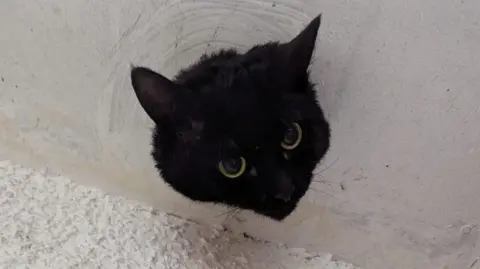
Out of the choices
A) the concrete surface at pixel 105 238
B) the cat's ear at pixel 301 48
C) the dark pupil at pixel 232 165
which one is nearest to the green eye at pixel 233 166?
the dark pupil at pixel 232 165

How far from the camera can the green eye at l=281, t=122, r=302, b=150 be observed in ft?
3.10

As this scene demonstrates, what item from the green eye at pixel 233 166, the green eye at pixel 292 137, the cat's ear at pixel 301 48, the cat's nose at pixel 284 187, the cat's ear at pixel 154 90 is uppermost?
the cat's ear at pixel 301 48

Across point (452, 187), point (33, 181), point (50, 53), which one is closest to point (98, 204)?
point (33, 181)

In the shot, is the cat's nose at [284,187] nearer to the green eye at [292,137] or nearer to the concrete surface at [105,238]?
the green eye at [292,137]

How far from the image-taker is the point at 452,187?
3.77ft

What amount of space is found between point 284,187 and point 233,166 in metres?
0.07

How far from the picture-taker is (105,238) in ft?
4.19

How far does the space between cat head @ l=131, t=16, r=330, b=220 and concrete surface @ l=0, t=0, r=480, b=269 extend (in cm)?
10

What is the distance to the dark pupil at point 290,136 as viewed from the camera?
0.94 metres

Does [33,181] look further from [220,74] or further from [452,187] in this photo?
[452,187]

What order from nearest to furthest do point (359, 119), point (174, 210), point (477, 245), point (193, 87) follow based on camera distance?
point (193, 87), point (359, 119), point (477, 245), point (174, 210)

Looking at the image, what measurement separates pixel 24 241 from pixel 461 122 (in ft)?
2.30

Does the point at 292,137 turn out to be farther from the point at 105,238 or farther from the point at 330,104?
the point at 105,238

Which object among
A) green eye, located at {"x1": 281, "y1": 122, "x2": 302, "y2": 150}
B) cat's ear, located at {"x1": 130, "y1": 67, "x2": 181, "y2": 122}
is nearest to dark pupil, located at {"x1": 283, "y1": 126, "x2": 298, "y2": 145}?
green eye, located at {"x1": 281, "y1": 122, "x2": 302, "y2": 150}
